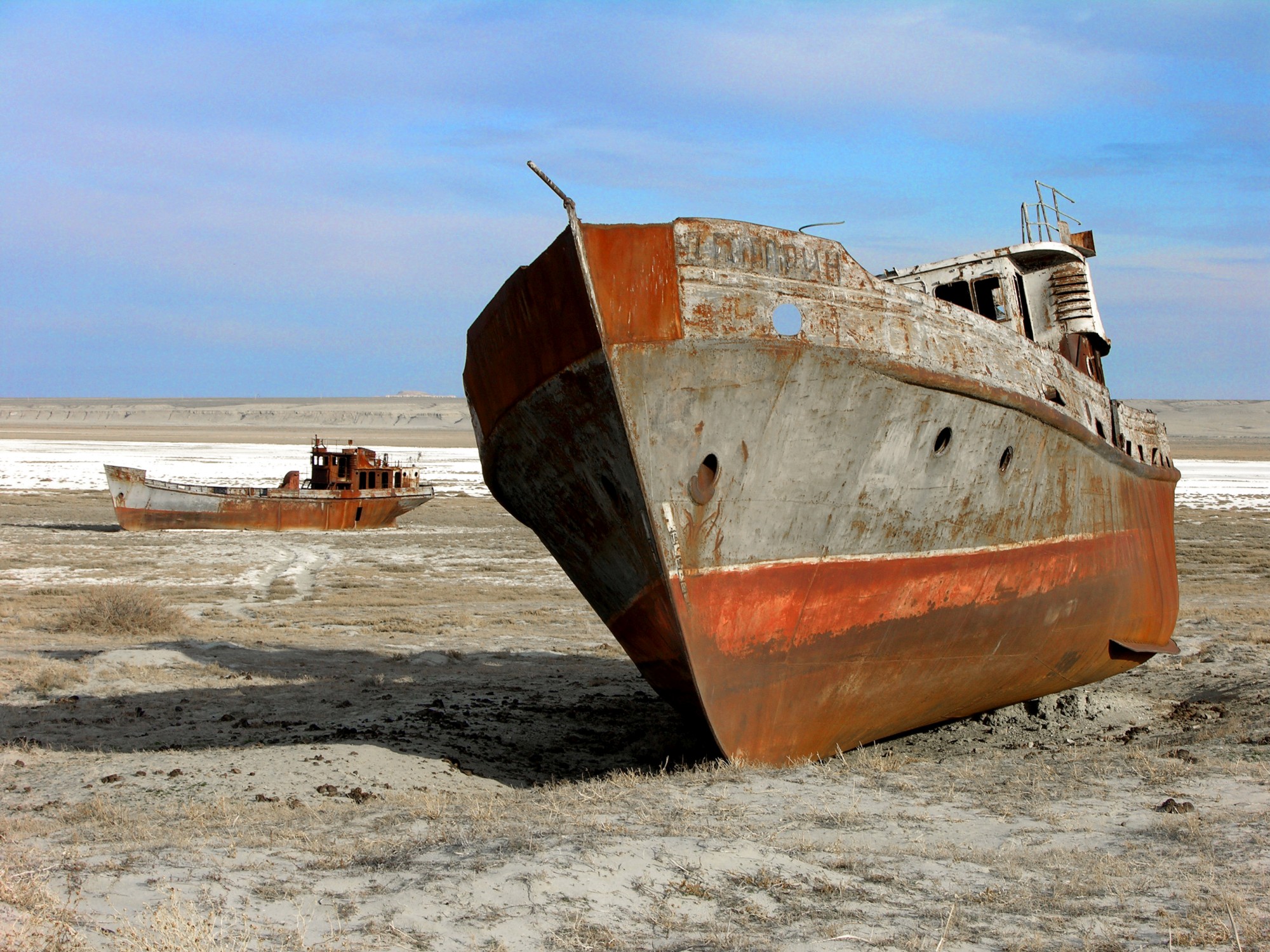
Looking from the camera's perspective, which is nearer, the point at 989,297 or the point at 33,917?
the point at 33,917

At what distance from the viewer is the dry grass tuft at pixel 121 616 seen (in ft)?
40.1

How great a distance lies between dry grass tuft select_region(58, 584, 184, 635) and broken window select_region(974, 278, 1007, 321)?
32.6 feet

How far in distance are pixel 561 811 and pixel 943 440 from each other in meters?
3.34

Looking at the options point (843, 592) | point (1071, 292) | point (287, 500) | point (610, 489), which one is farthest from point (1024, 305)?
point (287, 500)

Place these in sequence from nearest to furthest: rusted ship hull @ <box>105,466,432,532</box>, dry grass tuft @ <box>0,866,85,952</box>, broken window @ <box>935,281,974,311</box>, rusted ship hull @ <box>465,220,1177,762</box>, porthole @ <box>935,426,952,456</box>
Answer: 1. dry grass tuft @ <box>0,866,85,952</box>
2. rusted ship hull @ <box>465,220,1177,762</box>
3. porthole @ <box>935,426,952,456</box>
4. broken window @ <box>935,281,974,311</box>
5. rusted ship hull @ <box>105,466,432,532</box>

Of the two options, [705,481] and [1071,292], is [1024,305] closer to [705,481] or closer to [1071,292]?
[1071,292]

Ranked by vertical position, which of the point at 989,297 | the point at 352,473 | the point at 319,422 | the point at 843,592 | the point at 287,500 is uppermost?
the point at 319,422

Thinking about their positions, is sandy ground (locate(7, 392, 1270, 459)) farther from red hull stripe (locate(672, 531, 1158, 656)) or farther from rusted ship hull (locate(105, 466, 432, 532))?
→ red hull stripe (locate(672, 531, 1158, 656))

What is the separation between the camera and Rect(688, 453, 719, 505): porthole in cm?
571

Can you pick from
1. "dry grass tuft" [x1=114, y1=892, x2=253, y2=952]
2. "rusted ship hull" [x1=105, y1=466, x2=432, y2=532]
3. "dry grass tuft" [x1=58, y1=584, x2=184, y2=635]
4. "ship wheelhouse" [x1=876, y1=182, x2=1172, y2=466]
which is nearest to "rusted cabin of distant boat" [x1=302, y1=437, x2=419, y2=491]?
"rusted ship hull" [x1=105, y1=466, x2=432, y2=532]

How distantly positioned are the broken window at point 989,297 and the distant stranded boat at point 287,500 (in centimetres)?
2162

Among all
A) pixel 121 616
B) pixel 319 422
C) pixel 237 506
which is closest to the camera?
pixel 121 616

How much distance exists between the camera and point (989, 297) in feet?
30.5

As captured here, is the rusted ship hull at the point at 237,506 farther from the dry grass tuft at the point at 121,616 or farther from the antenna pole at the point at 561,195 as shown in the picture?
the antenna pole at the point at 561,195
